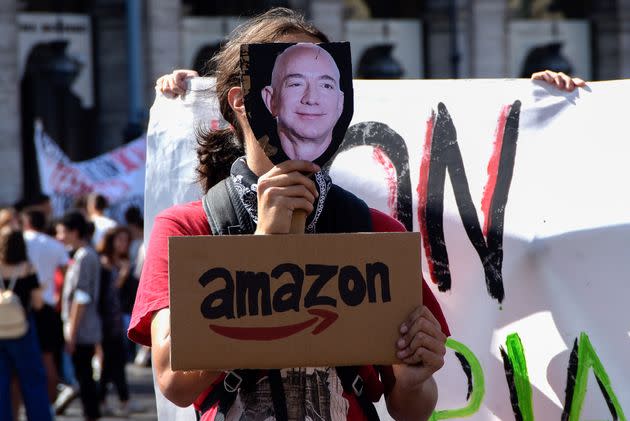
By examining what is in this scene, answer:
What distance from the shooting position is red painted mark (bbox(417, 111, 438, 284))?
13.6 ft

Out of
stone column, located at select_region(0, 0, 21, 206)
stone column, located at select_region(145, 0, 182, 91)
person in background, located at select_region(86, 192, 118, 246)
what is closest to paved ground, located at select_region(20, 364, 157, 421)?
person in background, located at select_region(86, 192, 118, 246)

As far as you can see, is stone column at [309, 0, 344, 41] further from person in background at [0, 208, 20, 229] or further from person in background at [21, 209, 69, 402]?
person in background at [0, 208, 20, 229]

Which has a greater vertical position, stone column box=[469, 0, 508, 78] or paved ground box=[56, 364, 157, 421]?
stone column box=[469, 0, 508, 78]

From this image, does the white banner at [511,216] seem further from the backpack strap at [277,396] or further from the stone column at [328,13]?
the stone column at [328,13]

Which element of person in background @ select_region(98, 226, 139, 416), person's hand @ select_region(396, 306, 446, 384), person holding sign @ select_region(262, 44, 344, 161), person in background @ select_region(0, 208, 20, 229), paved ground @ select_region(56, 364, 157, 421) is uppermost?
person holding sign @ select_region(262, 44, 344, 161)

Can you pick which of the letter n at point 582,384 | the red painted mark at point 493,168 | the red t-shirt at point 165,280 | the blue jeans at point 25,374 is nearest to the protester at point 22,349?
the blue jeans at point 25,374

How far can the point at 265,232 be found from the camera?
256cm

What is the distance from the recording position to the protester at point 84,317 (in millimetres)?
9797

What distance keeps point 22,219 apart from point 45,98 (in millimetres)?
12072

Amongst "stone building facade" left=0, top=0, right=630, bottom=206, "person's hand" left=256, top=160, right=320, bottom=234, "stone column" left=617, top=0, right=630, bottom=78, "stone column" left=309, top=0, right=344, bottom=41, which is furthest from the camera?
"stone column" left=617, top=0, right=630, bottom=78

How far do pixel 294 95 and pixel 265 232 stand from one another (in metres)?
0.29

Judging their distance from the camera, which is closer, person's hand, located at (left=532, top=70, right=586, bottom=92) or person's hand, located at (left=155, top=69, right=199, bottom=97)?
person's hand, located at (left=155, top=69, right=199, bottom=97)

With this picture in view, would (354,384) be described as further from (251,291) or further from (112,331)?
(112,331)

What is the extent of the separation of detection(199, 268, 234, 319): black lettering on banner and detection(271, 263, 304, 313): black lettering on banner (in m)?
0.08
